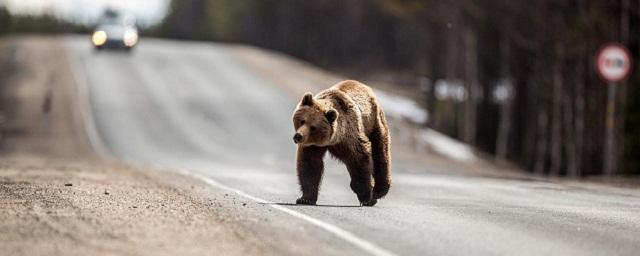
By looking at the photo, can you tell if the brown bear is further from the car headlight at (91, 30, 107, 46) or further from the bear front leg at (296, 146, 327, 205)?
the car headlight at (91, 30, 107, 46)

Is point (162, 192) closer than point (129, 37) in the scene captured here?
Yes

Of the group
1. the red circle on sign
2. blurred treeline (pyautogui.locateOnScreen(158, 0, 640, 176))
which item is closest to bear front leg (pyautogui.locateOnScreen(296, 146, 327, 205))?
the red circle on sign

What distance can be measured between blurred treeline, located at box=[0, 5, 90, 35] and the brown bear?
113917 millimetres

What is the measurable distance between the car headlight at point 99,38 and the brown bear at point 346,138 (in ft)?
190

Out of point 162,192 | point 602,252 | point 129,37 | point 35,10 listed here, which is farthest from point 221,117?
point 35,10

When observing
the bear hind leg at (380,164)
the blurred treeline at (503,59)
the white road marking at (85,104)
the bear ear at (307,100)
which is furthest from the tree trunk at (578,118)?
the bear ear at (307,100)

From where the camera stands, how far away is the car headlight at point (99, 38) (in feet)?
232

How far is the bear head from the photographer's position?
12.4 m

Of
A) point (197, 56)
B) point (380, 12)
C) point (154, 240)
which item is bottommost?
point (154, 240)

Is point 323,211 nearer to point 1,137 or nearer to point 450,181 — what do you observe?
point 450,181

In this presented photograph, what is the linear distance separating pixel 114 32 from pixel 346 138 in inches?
2315

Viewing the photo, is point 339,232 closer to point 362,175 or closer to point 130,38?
point 362,175

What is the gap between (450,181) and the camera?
22469 millimetres

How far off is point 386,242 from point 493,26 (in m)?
51.9
